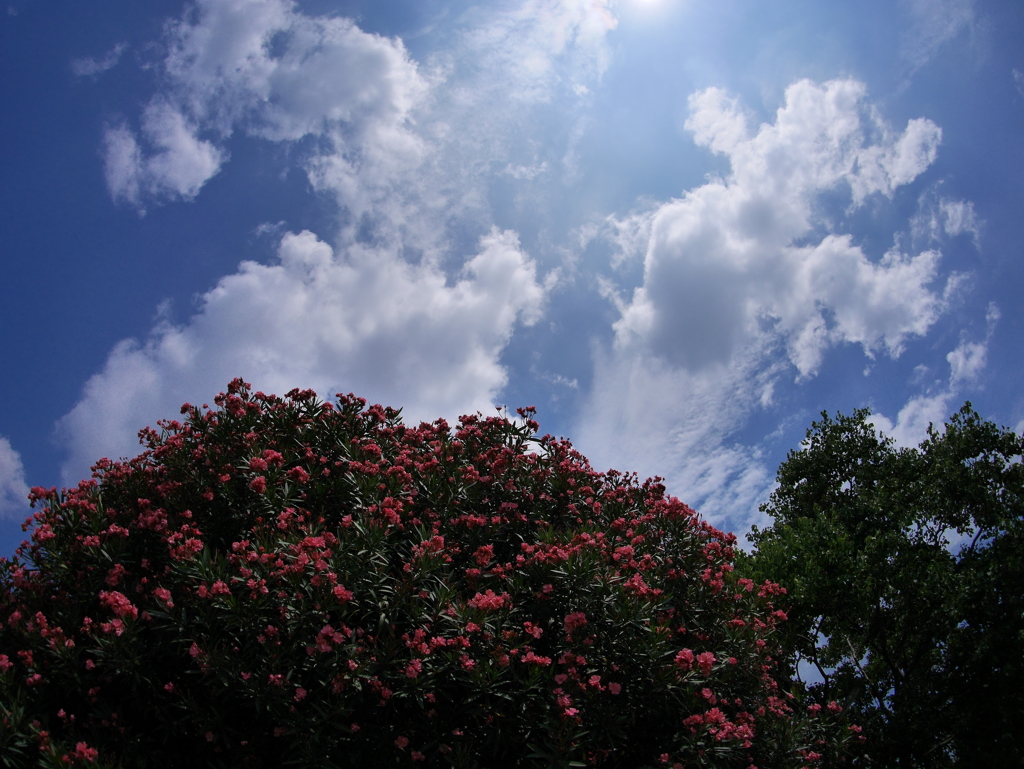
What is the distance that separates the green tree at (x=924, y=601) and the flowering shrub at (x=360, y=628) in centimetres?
962

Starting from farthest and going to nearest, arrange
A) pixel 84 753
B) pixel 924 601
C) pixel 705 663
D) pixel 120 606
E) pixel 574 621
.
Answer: pixel 924 601, pixel 705 663, pixel 574 621, pixel 120 606, pixel 84 753

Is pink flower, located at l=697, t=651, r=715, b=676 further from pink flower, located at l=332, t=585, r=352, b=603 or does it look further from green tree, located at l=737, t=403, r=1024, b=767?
green tree, located at l=737, t=403, r=1024, b=767

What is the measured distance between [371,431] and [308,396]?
1.19 metres

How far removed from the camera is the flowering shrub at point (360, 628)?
19.2 ft

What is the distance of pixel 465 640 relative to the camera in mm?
5867

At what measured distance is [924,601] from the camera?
658 inches

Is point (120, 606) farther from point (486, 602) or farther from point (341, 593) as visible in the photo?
point (486, 602)

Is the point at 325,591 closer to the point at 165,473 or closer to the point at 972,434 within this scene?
the point at 165,473

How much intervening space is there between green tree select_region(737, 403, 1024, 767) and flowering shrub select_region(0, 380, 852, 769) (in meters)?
Answer: 9.62

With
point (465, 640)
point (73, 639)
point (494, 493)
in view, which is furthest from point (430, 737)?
point (73, 639)

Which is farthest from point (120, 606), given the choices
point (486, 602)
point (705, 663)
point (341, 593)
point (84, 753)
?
point (705, 663)

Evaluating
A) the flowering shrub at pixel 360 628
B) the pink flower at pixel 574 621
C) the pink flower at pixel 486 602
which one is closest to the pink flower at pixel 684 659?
the flowering shrub at pixel 360 628

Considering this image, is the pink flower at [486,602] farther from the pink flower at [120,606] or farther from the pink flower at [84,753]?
the pink flower at [84,753]

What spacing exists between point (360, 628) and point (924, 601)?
1754 cm
